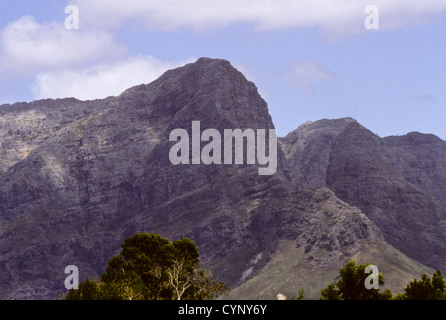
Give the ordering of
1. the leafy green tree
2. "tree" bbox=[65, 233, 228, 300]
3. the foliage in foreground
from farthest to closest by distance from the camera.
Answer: the foliage in foreground, the leafy green tree, "tree" bbox=[65, 233, 228, 300]

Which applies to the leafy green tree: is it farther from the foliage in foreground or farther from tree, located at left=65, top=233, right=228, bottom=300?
tree, located at left=65, top=233, right=228, bottom=300

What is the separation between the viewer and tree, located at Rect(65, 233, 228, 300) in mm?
153250

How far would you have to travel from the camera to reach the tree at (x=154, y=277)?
503 feet

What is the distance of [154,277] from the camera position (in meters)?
172

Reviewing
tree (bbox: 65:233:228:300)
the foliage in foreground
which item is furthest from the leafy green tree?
tree (bbox: 65:233:228:300)

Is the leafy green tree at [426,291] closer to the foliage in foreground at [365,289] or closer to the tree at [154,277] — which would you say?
the foliage in foreground at [365,289]

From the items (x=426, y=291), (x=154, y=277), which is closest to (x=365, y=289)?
(x=426, y=291)

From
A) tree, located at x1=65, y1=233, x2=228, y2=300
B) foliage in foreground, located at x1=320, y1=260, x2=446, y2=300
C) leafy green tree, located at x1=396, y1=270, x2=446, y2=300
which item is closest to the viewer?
tree, located at x1=65, y1=233, x2=228, y2=300

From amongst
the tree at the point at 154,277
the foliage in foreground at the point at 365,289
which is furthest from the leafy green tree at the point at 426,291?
the tree at the point at 154,277

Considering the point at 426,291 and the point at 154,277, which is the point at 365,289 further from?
the point at 154,277

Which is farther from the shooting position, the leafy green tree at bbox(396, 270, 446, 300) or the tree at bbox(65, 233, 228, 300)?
the leafy green tree at bbox(396, 270, 446, 300)
